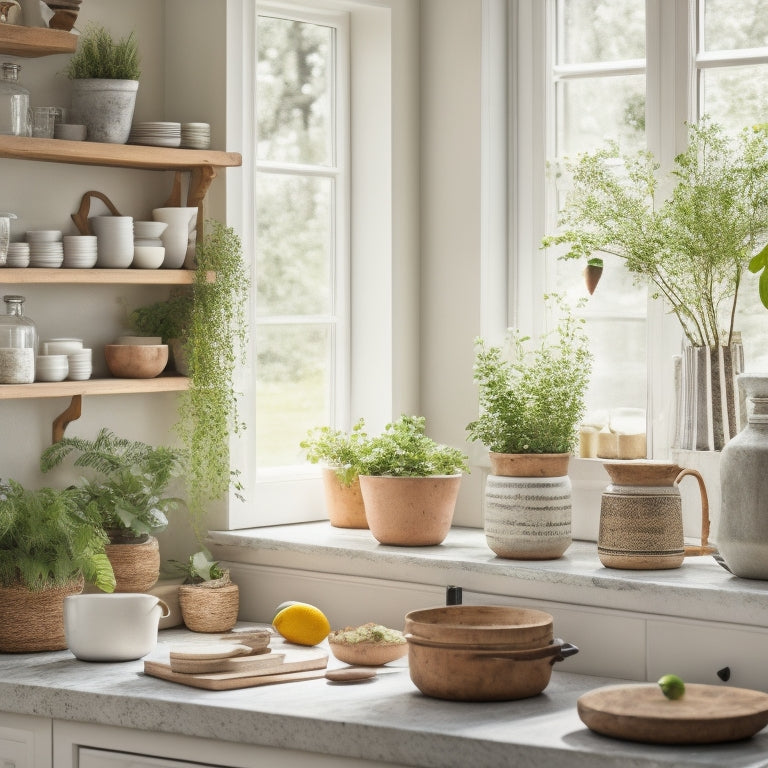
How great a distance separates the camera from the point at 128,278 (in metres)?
3.26

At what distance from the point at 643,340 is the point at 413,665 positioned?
48.3 inches

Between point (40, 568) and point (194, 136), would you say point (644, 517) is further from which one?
point (194, 136)

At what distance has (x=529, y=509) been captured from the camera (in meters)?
3.09

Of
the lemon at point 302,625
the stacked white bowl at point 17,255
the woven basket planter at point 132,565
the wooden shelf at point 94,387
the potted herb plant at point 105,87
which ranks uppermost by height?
the potted herb plant at point 105,87

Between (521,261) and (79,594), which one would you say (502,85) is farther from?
(79,594)

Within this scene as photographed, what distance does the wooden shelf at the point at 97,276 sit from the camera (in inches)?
122

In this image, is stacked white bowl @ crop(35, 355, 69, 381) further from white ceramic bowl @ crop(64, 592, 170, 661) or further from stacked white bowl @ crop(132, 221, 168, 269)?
white ceramic bowl @ crop(64, 592, 170, 661)

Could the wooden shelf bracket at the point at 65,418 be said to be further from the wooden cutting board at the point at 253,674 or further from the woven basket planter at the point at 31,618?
the wooden cutting board at the point at 253,674

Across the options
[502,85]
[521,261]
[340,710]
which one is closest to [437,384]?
[521,261]

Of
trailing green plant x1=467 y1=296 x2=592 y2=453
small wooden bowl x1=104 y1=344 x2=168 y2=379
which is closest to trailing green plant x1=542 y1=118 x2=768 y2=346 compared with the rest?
trailing green plant x1=467 y1=296 x2=592 y2=453

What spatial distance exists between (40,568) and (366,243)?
4.39 ft

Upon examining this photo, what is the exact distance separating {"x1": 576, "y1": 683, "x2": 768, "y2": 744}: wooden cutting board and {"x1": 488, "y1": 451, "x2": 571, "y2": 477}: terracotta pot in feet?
2.49

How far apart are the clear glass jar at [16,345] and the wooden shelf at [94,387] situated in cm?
2

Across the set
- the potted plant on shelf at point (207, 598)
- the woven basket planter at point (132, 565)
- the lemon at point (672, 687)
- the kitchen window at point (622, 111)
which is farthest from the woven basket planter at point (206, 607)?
the lemon at point (672, 687)
